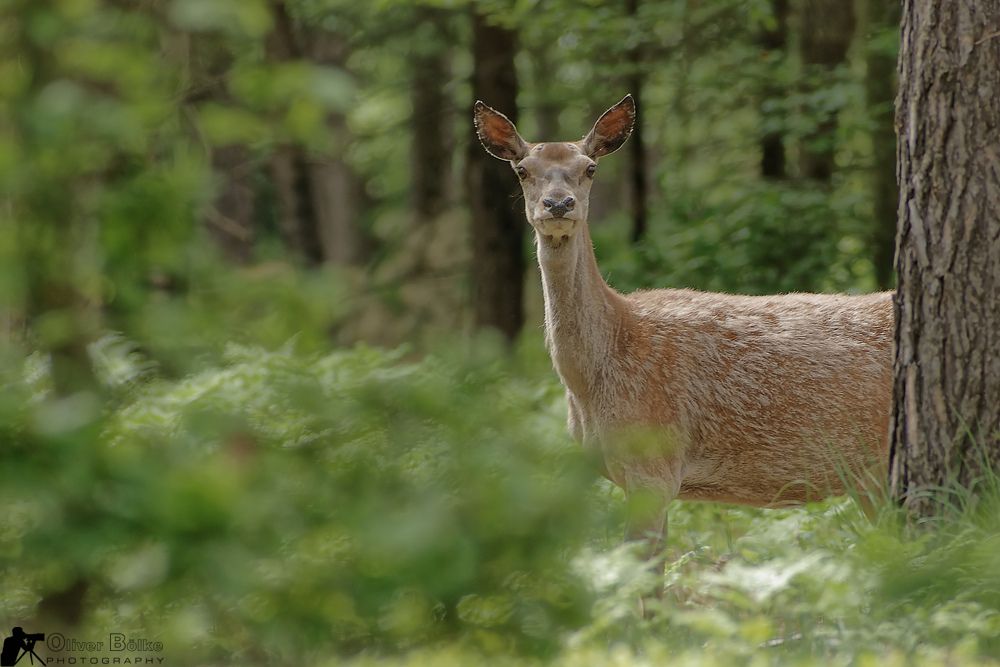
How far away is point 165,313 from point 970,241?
4219 millimetres

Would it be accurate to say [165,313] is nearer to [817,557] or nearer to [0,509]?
[0,509]

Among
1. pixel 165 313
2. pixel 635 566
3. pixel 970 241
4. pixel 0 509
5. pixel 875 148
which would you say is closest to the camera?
pixel 0 509

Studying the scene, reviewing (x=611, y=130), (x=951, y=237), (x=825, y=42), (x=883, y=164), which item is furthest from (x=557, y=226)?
(x=825, y=42)

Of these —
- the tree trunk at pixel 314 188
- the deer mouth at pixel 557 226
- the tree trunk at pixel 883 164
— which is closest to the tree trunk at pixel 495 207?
the tree trunk at pixel 314 188

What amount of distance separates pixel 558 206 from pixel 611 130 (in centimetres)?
133

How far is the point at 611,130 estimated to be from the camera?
7.60m

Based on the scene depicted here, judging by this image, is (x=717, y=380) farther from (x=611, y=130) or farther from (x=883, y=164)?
(x=883, y=164)

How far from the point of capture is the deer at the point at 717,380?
6.68m

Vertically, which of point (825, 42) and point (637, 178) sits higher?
point (825, 42)

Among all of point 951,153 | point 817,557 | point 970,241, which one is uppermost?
point 951,153

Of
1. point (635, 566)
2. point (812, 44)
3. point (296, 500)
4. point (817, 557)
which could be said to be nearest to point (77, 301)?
point (296, 500)

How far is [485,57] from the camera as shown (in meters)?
12.6

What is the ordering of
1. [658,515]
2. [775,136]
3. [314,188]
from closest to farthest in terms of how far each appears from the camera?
[658,515] → [775,136] → [314,188]

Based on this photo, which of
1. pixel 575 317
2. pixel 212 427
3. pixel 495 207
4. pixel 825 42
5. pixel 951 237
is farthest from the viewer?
pixel 825 42
